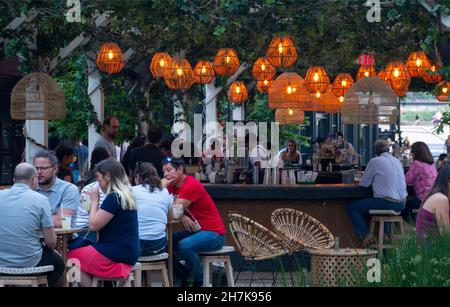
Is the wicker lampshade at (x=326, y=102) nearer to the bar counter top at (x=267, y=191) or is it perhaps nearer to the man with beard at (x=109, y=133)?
the man with beard at (x=109, y=133)

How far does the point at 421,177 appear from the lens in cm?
1346

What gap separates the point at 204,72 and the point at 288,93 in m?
1.33

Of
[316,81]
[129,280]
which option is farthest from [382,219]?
[129,280]

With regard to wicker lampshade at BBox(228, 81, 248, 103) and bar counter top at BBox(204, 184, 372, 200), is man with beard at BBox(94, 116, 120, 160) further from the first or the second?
wicker lampshade at BBox(228, 81, 248, 103)

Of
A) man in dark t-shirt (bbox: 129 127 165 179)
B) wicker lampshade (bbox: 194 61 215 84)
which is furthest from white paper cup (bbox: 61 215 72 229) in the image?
wicker lampshade (bbox: 194 61 215 84)

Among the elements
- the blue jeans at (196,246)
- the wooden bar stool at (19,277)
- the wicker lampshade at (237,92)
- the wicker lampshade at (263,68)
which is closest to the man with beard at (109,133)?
the blue jeans at (196,246)

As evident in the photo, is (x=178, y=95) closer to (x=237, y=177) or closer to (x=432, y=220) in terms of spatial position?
(x=237, y=177)

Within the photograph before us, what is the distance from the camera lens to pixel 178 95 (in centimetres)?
1858

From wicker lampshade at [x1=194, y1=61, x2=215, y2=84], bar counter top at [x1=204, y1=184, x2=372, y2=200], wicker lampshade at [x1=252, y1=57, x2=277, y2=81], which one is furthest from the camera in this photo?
wicker lampshade at [x1=252, y1=57, x2=277, y2=81]

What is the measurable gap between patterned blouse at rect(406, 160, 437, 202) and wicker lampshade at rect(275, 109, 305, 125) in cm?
581

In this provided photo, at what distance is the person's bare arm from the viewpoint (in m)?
7.58

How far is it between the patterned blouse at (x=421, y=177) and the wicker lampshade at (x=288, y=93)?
→ 2.76m

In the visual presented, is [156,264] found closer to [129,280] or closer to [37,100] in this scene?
[129,280]

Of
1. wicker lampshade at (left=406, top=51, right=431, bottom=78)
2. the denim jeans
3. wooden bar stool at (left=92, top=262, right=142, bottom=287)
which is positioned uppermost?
wicker lampshade at (left=406, top=51, right=431, bottom=78)
